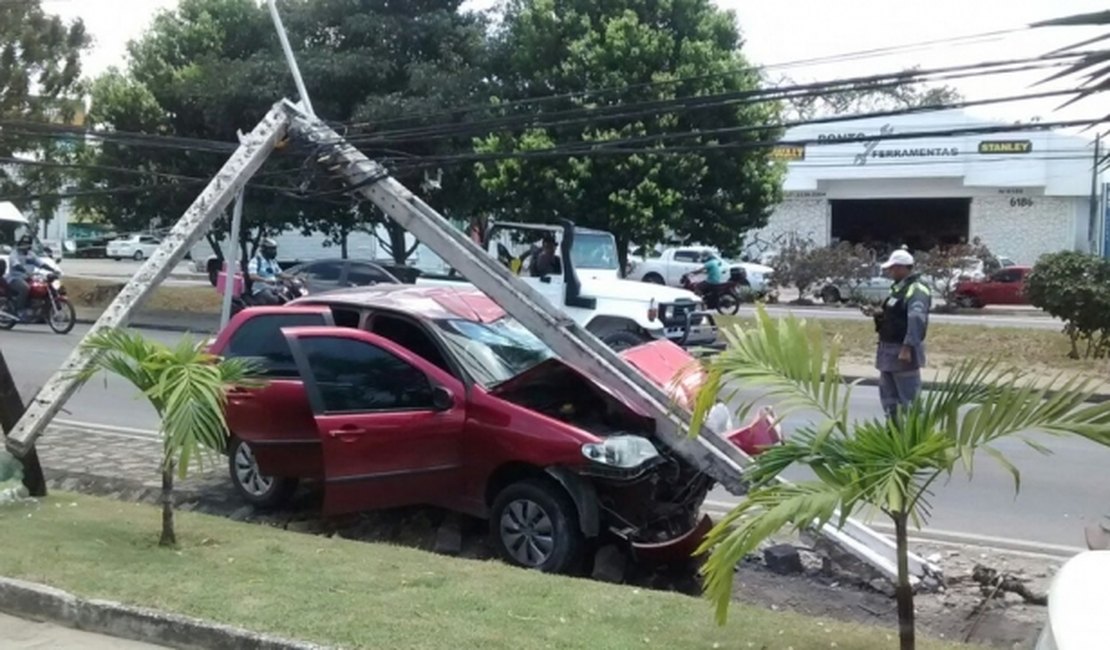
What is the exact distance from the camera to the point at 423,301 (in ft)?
30.7

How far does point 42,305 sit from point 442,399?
670 inches

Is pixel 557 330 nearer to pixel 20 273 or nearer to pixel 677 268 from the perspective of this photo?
pixel 20 273

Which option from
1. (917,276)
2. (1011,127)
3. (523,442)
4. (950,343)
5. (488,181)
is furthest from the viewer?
(488,181)

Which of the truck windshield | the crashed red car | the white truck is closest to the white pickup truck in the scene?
the truck windshield

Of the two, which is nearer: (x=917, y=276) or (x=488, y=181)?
(x=917, y=276)

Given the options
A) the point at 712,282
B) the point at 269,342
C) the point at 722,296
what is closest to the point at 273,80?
the point at 712,282

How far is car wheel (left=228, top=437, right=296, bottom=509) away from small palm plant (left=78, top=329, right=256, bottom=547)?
5.68ft

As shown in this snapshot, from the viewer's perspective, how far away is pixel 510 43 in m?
25.9

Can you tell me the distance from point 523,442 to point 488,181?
1678 centimetres

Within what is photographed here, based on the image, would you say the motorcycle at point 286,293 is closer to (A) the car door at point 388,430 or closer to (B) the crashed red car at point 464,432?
(B) the crashed red car at point 464,432

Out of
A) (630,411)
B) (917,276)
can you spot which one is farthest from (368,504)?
(917,276)

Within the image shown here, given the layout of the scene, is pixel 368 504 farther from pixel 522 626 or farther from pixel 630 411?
pixel 522 626

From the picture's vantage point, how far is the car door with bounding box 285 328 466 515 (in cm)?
828

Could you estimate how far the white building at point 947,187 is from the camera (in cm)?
4541
